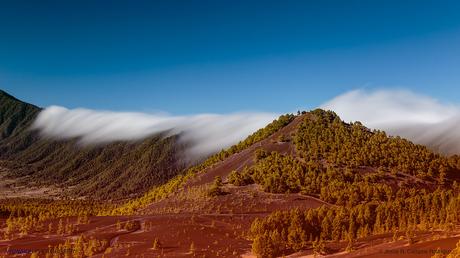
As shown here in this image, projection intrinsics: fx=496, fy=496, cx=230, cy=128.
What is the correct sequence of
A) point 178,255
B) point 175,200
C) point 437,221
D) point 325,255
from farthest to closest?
point 175,200
point 437,221
point 178,255
point 325,255

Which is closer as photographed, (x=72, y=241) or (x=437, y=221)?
(x=72, y=241)

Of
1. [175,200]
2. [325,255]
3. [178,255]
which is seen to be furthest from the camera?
[175,200]

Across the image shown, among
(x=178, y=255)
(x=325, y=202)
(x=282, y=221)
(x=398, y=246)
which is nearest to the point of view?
(x=398, y=246)

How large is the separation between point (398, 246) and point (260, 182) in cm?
10949

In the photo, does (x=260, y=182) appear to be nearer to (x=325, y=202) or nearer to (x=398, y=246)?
(x=325, y=202)

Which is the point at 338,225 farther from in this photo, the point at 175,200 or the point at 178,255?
the point at 175,200

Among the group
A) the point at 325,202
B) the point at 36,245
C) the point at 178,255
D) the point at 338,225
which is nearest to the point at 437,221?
the point at 338,225

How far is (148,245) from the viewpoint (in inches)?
4434

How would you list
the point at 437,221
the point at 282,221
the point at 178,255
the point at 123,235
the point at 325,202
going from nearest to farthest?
the point at 178,255
the point at 123,235
the point at 282,221
the point at 437,221
the point at 325,202

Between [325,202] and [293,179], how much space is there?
Result: 21.8 meters

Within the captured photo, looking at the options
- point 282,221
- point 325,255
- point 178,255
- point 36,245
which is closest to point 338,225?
point 282,221

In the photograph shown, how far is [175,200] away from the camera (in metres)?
196

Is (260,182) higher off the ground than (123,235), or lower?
higher

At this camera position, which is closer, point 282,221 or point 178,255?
point 178,255
